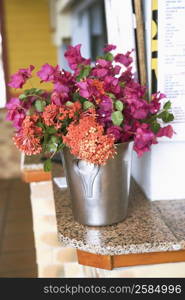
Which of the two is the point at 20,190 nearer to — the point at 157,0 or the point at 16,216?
the point at 16,216

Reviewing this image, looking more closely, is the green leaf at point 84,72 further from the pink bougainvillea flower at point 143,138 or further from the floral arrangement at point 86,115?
the pink bougainvillea flower at point 143,138

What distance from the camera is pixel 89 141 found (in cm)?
88

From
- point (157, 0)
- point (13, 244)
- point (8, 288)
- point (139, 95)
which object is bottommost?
point (13, 244)

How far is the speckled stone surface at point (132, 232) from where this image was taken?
96cm

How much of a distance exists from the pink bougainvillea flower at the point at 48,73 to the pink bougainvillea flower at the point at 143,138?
0.23 metres

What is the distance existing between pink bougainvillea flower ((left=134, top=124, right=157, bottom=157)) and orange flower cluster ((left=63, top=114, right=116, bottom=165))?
0.07 metres

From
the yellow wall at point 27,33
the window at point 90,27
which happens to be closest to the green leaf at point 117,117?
the window at point 90,27

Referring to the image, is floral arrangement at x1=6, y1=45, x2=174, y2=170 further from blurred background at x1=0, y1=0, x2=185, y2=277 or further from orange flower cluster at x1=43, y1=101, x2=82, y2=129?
blurred background at x1=0, y1=0, x2=185, y2=277

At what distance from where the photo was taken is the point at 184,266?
1.04 metres

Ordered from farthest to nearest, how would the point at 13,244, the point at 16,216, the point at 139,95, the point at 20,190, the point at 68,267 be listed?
1. the point at 20,190
2. the point at 16,216
3. the point at 13,244
4. the point at 68,267
5. the point at 139,95

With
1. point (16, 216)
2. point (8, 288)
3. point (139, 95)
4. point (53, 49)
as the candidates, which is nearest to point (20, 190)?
point (16, 216)

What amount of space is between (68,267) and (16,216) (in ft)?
7.91

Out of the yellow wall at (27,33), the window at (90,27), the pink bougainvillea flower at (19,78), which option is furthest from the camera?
the yellow wall at (27,33)

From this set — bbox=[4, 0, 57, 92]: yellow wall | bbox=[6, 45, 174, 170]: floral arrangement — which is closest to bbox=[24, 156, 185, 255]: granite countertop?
bbox=[6, 45, 174, 170]: floral arrangement
